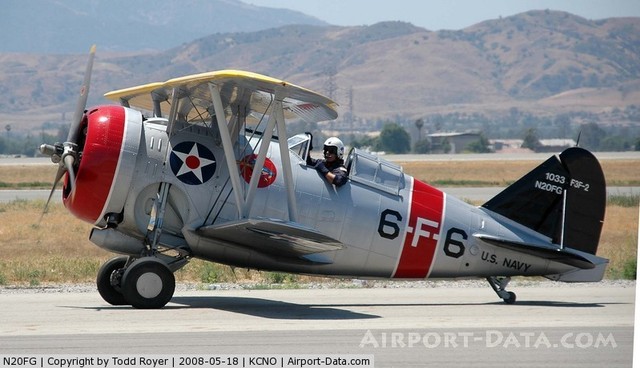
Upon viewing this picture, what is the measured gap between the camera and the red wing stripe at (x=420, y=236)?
15.4 m

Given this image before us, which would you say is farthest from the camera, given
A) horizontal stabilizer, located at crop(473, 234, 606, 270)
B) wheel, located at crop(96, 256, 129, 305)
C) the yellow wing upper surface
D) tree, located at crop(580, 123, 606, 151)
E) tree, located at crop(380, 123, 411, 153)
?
tree, located at crop(380, 123, 411, 153)

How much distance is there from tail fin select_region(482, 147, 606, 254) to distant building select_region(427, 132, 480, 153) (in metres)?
109

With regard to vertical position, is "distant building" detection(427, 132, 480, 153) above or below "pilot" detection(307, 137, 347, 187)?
below

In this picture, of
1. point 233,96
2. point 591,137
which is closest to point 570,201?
point 233,96

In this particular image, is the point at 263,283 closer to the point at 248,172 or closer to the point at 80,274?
the point at 80,274

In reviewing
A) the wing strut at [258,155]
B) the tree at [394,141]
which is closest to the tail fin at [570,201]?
the wing strut at [258,155]

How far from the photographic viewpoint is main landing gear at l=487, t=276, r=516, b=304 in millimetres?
15781

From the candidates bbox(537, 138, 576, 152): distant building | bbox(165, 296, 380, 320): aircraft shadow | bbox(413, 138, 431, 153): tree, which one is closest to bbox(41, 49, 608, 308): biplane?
bbox(165, 296, 380, 320): aircraft shadow

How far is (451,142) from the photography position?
437 ft

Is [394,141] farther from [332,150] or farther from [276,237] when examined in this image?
[276,237]

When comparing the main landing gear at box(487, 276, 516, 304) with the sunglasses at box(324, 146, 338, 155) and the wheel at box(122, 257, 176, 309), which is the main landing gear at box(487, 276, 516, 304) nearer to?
the sunglasses at box(324, 146, 338, 155)

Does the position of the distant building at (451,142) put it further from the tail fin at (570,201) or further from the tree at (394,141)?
the tail fin at (570,201)

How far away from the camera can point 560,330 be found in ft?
42.2

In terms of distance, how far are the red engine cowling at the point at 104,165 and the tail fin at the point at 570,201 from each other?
19.7ft
